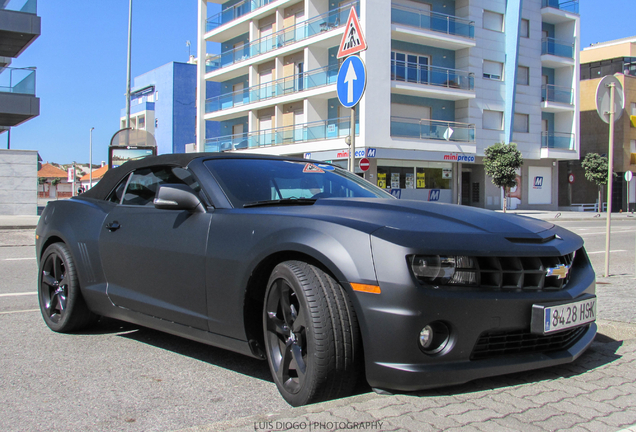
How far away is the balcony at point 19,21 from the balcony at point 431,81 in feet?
56.6

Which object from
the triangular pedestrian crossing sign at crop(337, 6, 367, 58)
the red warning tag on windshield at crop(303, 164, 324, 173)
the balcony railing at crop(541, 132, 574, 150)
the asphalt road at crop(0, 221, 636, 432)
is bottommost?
the asphalt road at crop(0, 221, 636, 432)

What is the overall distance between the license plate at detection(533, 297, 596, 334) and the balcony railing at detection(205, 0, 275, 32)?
3528cm

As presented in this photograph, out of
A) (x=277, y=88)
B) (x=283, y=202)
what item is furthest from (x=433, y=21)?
(x=283, y=202)

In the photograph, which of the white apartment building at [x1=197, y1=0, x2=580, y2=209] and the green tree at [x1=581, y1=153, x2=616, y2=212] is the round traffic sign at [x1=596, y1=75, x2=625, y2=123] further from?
the green tree at [x1=581, y1=153, x2=616, y2=212]

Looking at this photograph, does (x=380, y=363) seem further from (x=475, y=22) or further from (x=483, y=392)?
(x=475, y=22)

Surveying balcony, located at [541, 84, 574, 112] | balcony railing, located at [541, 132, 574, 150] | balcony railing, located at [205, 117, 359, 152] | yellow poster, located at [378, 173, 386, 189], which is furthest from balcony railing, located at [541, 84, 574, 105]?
balcony railing, located at [205, 117, 359, 152]

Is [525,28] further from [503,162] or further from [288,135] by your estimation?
[288,135]

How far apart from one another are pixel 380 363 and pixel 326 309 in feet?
1.09

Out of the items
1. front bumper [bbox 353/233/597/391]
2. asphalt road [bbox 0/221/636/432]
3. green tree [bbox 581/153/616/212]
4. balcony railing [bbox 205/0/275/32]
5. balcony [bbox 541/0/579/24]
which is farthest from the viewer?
green tree [bbox 581/153/616/212]

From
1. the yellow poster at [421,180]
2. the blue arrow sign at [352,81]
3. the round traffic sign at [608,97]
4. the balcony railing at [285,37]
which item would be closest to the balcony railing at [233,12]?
the balcony railing at [285,37]

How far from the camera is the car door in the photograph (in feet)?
10.7

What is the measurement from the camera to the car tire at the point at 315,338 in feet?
8.27

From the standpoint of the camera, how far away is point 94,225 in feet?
13.6

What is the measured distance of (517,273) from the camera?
265 cm
